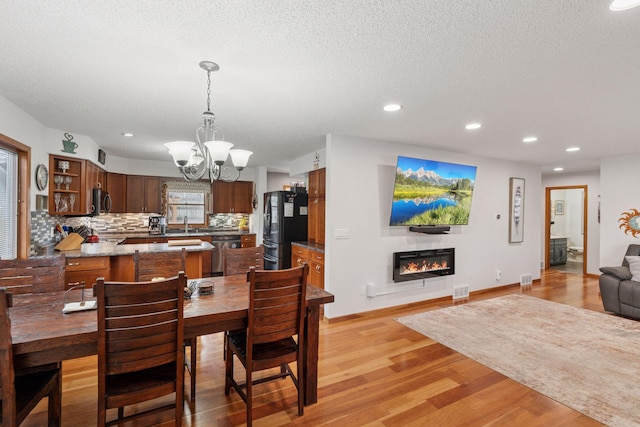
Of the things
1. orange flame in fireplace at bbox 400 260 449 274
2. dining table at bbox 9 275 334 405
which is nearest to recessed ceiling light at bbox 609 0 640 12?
dining table at bbox 9 275 334 405

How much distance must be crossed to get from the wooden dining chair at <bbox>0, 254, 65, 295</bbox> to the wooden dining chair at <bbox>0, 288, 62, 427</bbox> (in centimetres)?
71

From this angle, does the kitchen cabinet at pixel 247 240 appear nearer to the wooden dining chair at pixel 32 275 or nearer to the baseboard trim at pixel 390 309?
the baseboard trim at pixel 390 309

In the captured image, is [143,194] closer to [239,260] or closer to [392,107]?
[239,260]

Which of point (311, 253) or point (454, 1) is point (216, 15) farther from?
point (311, 253)

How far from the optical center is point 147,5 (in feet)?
4.83

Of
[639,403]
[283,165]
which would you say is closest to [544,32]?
[639,403]

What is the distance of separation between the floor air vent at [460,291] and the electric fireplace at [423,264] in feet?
1.02

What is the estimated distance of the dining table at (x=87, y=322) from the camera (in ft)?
4.92

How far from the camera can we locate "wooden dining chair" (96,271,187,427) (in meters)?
1.52

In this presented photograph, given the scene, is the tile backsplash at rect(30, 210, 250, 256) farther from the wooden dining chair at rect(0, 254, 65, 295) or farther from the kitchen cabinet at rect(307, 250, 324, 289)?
the kitchen cabinet at rect(307, 250, 324, 289)

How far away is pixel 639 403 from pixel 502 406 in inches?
41.3

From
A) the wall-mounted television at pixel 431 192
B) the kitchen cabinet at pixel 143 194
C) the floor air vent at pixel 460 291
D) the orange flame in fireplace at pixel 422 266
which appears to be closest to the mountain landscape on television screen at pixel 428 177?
the wall-mounted television at pixel 431 192

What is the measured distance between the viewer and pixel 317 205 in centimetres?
461

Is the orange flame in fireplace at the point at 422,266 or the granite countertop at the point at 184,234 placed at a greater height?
the granite countertop at the point at 184,234
